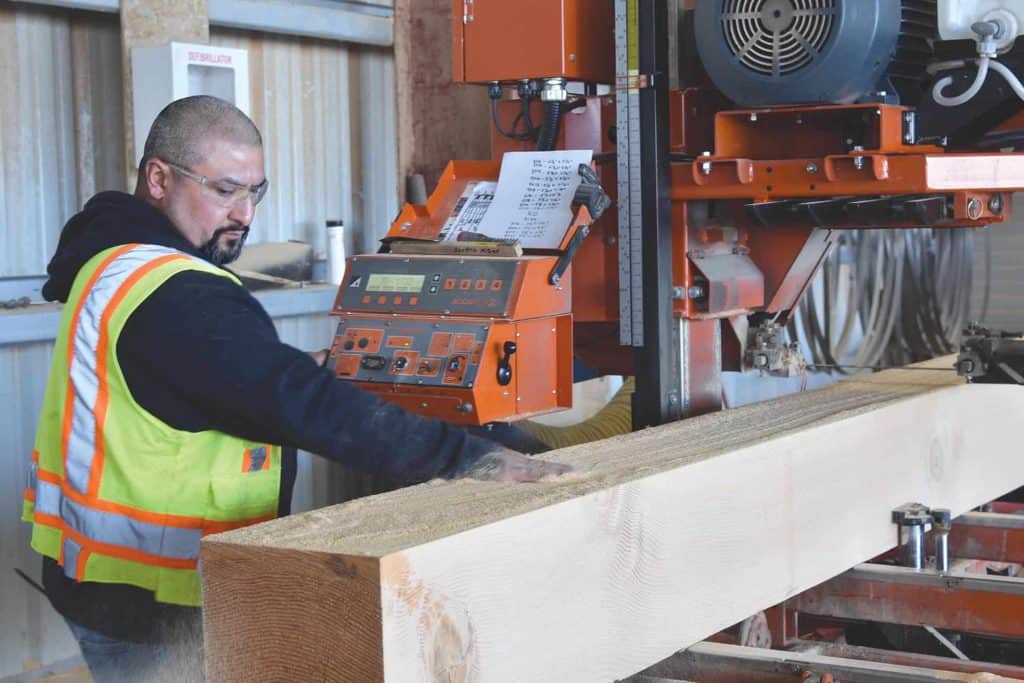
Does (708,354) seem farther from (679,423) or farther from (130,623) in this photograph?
(130,623)

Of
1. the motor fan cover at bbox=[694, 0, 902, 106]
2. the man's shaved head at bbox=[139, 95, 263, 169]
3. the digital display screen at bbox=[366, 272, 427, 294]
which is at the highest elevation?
the motor fan cover at bbox=[694, 0, 902, 106]

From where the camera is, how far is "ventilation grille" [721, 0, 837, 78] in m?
2.71

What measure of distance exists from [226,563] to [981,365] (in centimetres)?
213

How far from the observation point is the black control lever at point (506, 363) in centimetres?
292

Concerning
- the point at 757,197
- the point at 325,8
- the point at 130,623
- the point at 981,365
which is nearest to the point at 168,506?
the point at 130,623

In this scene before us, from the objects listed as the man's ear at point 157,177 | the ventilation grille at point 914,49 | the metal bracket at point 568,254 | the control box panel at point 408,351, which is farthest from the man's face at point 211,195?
the ventilation grille at point 914,49

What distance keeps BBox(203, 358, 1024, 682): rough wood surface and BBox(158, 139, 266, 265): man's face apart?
0.60 metres

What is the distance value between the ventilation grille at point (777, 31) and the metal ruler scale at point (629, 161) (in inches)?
10.1

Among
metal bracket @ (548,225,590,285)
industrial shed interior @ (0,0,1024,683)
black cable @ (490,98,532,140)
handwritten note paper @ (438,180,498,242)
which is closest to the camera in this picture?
industrial shed interior @ (0,0,1024,683)

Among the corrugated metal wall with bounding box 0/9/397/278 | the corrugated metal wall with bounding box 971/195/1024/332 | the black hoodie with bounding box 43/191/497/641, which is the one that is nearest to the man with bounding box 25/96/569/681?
the black hoodie with bounding box 43/191/497/641

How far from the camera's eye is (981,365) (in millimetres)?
3188

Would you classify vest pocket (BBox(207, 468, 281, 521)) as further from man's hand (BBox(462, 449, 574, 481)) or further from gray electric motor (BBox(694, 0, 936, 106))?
gray electric motor (BBox(694, 0, 936, 106))

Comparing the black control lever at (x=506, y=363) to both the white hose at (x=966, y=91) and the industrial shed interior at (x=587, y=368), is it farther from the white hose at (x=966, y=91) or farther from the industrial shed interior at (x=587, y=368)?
the white hose at (x=966, y=91)

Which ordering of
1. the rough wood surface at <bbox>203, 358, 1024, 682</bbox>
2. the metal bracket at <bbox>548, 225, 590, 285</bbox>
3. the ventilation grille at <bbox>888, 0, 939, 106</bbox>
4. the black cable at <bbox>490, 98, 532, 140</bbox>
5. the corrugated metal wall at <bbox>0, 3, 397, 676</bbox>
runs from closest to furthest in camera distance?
the rough wood surface at <bbox>203, 358, 1024, 682</bbox>
the ventilation grille at <bbox>888, 0, 939, 106</bbox>
the metal bracket at <bbox>548, 225, 590, 285</bbox>
the black cable at <bbox>490, 98, 532, 140</bbox>
the corrugated metal wall at <bbox>0, 3, 397, 676</bbox>
